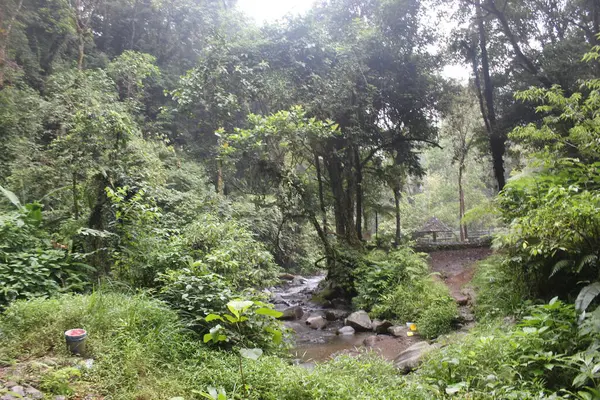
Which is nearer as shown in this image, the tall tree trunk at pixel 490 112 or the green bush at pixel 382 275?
the green bush at pixel 382 275

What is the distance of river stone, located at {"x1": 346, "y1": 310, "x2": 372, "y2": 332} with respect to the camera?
8.20 m

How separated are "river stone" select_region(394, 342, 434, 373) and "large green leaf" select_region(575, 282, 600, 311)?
2030 millimetres

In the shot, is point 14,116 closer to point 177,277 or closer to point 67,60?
point 67,60

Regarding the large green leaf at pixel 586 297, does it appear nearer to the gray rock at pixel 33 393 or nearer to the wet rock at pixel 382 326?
the wet rock at pixel 382 326

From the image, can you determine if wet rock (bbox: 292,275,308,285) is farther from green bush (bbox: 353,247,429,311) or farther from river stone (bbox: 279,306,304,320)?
river stone (bbox: 279,306,304,320)

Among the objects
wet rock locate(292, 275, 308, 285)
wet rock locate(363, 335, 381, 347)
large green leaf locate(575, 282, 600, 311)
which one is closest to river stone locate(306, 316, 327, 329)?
wet rock locate(363, 335, 381, 347)

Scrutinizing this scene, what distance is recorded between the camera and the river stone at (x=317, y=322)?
8.78 metres

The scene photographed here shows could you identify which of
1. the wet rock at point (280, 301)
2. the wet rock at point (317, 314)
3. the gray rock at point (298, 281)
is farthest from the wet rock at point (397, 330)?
the gray rock at point (298, 281)

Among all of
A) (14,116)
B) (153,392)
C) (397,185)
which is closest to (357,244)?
(397,185)

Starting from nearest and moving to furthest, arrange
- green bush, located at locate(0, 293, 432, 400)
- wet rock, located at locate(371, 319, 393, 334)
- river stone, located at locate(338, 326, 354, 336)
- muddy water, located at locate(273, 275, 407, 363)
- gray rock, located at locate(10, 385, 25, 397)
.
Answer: gray rock, located at locate(10, 385, 25, 397) → green bush, located at locate(0, 293, 432, 400) → muddy water, located at locate(273, 275, 407, 363) → wet rock, located at locate(371, 319, 393, 334) → river stone, located at locate(338, 326, 354, 336)

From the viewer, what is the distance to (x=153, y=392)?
3.27 metres

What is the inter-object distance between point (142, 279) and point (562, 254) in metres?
5.79

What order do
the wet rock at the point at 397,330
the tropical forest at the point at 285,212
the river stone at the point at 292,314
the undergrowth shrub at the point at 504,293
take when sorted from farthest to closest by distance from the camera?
the river stone at the point at 292,314 → the wet rock at the point at 397,330 → the undergrowth shrub at the point at 504,293 → the tropical forest at the point at 285,212

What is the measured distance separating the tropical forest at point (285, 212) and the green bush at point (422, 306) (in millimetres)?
40
